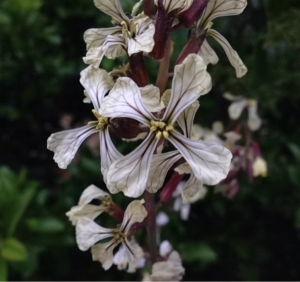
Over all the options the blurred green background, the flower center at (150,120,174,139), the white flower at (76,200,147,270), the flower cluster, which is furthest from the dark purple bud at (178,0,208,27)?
the blurred green background

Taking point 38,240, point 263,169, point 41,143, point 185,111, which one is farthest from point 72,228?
point 185,111

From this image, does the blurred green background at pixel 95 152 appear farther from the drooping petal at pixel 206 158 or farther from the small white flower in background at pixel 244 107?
the drooping petal at pixel 206 158

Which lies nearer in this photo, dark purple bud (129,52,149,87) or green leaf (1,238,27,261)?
dark purple bud (129,52,149,87)

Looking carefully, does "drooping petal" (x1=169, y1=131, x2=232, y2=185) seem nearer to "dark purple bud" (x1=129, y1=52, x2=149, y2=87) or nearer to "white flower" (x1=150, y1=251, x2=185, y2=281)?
"dark purple bud" (x1=129, y1=52, x2=149, y2=87)

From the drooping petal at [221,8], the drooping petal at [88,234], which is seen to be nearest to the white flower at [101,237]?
the drooping petal at [88,234]

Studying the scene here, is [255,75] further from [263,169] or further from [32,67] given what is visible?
[32,67]

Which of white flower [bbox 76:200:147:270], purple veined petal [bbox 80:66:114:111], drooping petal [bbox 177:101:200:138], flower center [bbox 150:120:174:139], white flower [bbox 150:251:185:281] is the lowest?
white flower [bbox 150:251:185:281]

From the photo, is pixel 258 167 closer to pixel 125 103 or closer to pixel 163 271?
pixel 163 271

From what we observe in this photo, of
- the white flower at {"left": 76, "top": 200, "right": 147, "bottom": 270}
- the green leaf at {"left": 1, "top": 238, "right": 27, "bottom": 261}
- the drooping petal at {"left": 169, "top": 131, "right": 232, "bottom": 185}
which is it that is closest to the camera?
the drooping petal at {"left": 169, "top": 131, "right": 232, "bottom": 185}
